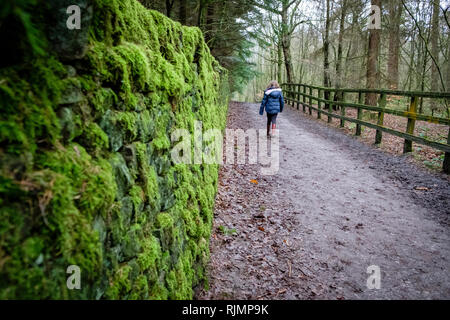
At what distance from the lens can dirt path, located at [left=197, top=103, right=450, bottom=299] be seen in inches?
135

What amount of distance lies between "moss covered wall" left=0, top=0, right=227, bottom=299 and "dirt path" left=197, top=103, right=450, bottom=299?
1146 millimetres

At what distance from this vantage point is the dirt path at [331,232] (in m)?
3.42

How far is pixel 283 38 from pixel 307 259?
2070 centimetres

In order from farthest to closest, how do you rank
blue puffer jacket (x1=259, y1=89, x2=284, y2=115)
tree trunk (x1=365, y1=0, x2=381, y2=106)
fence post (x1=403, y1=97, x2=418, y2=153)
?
tree trunk (x1=365, y1=0, x2=381, y2=106)
blue puffer jacket (x1=259, y1=89, x2=284, y2=115)
fence post (x1=403, y1=97, x2=418, y2=153)

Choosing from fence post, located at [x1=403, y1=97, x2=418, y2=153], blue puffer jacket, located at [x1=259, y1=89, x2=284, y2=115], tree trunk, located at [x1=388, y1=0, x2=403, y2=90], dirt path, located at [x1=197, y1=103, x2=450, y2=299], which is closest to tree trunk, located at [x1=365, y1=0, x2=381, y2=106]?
tree trunk, located at [x1=388, y1=0, x2=403, y2=90]

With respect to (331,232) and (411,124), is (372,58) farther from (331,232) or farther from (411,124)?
(331,232)

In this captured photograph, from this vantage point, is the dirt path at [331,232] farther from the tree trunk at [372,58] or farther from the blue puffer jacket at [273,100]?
the tree trunk at [372,58]

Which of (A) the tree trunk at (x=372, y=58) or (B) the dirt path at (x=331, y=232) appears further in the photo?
(A) the tree trunk at (x=372, y=58)

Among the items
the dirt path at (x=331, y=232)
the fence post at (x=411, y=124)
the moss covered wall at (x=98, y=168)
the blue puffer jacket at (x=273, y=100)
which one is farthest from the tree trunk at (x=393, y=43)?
the moss covered wall at (x=98, y=168)

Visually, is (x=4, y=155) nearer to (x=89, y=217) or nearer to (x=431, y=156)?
(x=89, y=217)

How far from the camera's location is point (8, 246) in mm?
995

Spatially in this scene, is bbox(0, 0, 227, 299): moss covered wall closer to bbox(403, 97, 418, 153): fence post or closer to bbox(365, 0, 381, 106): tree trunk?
bbox(403, 97, 418, 153): fence post

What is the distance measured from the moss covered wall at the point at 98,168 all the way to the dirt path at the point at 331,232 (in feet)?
3.76
